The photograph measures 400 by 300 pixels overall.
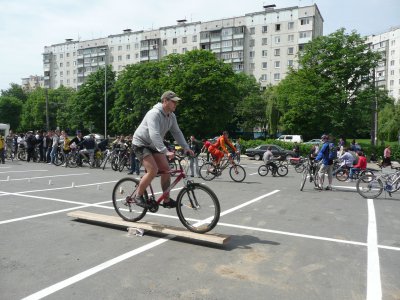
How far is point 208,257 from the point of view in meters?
4.72

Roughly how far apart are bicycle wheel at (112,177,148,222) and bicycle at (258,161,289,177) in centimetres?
1128

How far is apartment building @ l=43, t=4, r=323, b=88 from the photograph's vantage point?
72.6 metres

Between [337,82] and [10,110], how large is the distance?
7948 centimetres

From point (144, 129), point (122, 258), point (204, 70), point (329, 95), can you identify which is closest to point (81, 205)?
point (144, 129)

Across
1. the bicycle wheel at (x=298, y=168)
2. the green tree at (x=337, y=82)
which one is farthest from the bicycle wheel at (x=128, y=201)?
the green tree at (x=337, y=82)

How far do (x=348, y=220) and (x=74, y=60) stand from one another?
356ft

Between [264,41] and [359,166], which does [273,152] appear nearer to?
[359,166]

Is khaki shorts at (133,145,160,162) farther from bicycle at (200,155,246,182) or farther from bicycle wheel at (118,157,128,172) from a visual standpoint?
bicycle wheel at (118,157,128,172)

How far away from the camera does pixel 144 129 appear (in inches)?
225

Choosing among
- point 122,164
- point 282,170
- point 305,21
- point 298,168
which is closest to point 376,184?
point 282,170

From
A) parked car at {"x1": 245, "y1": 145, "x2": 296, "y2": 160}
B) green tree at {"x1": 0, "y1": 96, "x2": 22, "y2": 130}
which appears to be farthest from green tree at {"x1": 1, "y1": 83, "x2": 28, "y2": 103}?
parked car at {"x1": 245, "y1": 145, "x2": 296, "y2": 160}

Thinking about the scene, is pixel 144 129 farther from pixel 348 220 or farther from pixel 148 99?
pixel 148 99

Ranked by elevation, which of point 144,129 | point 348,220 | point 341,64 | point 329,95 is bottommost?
point 348,220

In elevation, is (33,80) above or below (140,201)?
above
